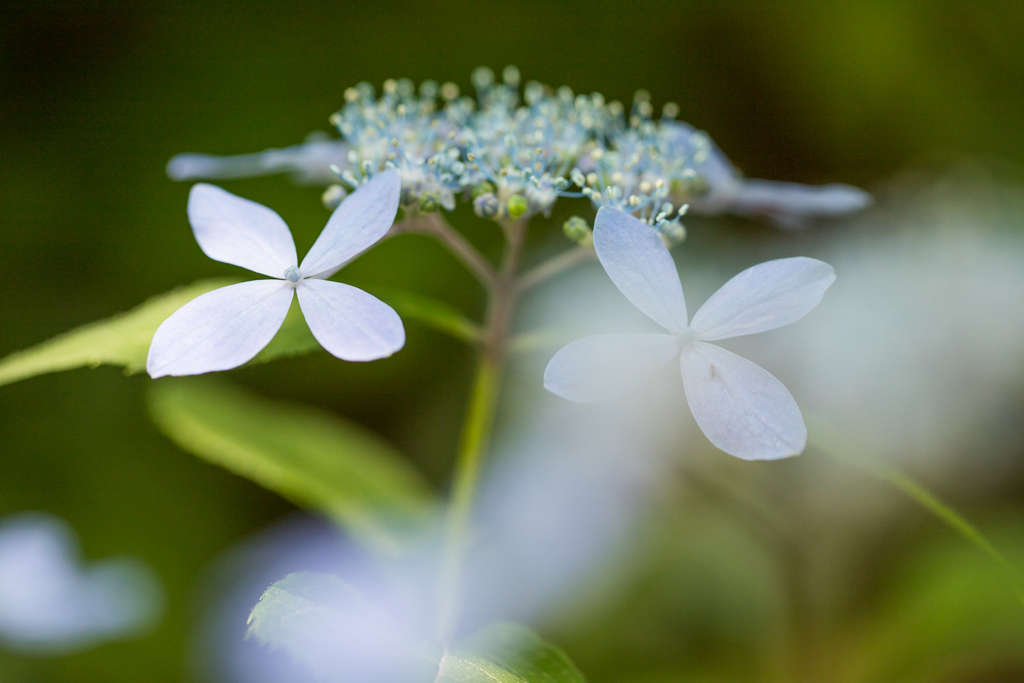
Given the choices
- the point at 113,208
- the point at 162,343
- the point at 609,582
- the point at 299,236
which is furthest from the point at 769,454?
the point at 113,208

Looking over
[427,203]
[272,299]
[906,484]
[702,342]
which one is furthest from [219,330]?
[906,484]

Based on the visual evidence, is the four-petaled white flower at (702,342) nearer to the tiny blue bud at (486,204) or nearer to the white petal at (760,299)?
the white petal at (760,299)

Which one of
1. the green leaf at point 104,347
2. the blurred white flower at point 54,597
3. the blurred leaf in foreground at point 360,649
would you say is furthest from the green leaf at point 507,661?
the blurred white flower at point 54,597

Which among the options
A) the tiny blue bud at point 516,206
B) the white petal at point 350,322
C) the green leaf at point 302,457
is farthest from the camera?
the green leaf at point 302,457

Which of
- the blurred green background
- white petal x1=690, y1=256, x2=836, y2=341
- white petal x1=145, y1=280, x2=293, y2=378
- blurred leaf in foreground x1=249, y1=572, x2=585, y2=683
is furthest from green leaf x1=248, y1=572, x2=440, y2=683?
the blurred green background

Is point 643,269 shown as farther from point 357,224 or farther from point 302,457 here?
point 302,457

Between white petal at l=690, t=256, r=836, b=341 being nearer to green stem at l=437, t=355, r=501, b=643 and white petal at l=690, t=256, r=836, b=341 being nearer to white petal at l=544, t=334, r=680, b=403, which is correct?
white petal at l=544, t=334, r=680, b=403
